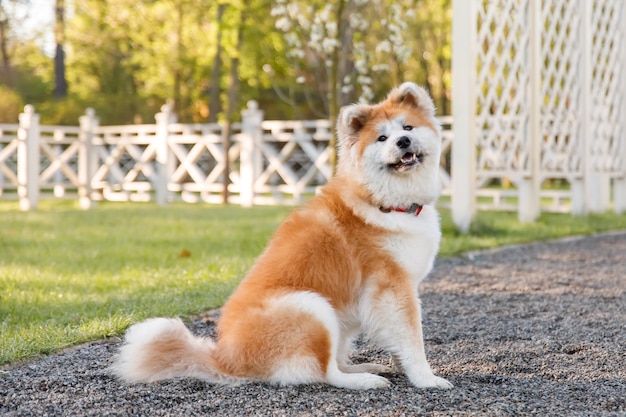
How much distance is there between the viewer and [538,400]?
2889 millimetres

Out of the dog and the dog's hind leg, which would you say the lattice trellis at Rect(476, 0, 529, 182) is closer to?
the dog

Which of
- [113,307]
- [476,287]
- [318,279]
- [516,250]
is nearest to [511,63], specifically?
[516,250]

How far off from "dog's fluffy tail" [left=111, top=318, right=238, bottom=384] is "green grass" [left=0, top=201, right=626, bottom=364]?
0.78 metres

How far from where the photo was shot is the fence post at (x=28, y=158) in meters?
13.0

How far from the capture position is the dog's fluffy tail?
299 cm

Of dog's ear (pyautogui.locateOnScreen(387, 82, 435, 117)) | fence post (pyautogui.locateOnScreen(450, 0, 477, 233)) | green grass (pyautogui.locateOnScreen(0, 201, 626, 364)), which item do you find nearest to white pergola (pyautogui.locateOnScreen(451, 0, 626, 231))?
fence post (pyautogui.locateOnScreen(450, 0, 477, 233))

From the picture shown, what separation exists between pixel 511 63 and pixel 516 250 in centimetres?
294

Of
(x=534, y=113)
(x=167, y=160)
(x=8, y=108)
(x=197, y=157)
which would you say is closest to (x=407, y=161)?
(x=534, y=113)

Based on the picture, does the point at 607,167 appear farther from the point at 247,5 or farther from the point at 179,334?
the point at 179,334

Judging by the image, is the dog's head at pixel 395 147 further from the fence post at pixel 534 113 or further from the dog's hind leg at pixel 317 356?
the fence post at pixel 534 113

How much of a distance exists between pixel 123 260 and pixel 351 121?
150 inches

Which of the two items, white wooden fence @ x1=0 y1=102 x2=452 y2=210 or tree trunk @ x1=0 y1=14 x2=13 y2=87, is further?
tree trunk @ x1=0 y1=14 x2=13 y2=87

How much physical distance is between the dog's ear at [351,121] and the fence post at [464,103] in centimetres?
502

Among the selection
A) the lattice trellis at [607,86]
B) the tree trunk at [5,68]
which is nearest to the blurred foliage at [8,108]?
the tree trunk at [5,68]
